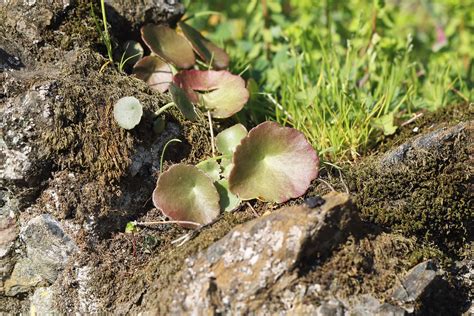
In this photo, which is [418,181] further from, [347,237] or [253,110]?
[253,110]

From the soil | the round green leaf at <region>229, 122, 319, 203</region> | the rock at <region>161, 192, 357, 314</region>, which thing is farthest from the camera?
the round green leaf at <region>229, 122, 319, 203</region>

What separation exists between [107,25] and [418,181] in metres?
1.30

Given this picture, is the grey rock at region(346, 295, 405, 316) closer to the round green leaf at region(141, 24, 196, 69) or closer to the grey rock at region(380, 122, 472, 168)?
the grey rock at region(380, 122, 472, 168)

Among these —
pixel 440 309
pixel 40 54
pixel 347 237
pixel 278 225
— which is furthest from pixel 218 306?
pixel 40 54

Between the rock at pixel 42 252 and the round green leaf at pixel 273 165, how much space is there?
0.58m

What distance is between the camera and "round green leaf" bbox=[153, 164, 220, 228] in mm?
1979

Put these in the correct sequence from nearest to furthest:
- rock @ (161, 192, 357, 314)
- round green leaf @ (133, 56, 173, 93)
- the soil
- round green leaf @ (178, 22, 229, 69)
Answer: rock @ (161, 192, 357, 314) < the soil < round green leaf @ (133, 56, 173, 93) < round green leaf @ (178, 22, 229, 69)

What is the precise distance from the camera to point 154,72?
2436 mm

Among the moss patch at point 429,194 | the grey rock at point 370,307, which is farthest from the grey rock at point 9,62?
the grey rock at point 370,307

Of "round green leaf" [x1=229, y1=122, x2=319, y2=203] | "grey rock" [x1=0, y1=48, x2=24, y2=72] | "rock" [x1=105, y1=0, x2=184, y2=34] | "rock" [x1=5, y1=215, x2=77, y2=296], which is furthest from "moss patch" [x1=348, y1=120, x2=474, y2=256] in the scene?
"grey rock" [x1=0, y1=48, x2=24, y2=72]

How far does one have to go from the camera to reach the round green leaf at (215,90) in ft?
7.60

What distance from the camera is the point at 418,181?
207cm

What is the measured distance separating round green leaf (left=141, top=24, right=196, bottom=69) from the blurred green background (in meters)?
0.22

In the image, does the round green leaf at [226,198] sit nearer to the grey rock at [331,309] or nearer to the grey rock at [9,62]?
the grey rock at [331,309]
